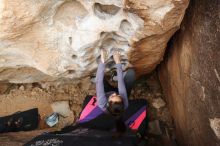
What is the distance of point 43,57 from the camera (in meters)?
3.94

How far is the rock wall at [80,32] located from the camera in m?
3.27

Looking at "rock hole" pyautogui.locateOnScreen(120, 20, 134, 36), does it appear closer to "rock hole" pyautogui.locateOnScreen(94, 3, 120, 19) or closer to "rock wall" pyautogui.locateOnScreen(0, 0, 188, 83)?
"rock wall" pyautogui.locateOnScreen(0, 0, 188, 83)

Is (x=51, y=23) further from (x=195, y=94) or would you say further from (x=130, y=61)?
(x=195, y=94)

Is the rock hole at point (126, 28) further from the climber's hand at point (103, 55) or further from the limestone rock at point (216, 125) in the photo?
the limestone rock at point (216, 125)

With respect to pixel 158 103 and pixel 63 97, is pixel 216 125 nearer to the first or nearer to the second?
pixel 158 103

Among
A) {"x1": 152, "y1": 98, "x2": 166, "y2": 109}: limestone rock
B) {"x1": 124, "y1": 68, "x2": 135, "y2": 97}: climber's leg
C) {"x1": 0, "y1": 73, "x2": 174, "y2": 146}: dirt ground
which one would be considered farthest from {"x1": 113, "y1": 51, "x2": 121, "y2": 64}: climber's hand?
{"x1": 152, "y1": 98, "x2": 166, "y2": 109}: limestone rock

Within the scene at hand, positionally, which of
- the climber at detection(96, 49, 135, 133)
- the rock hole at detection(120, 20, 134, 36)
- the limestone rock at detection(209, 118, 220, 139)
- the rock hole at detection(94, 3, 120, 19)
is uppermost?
the rock hole at detection(94, 3, 120, 19)

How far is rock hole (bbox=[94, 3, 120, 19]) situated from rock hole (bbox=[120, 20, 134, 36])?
126 millimetres

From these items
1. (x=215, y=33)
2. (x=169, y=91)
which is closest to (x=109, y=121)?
(x=169, y=91)

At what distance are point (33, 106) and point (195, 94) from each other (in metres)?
2.04

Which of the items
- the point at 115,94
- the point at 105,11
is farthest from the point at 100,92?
the point at 105,11

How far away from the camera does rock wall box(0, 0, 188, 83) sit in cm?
327

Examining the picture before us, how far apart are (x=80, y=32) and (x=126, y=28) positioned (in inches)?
16.8

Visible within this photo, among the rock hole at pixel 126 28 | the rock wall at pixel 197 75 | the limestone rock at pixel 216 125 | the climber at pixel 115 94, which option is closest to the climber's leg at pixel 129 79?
the climber at pixel 115 94
